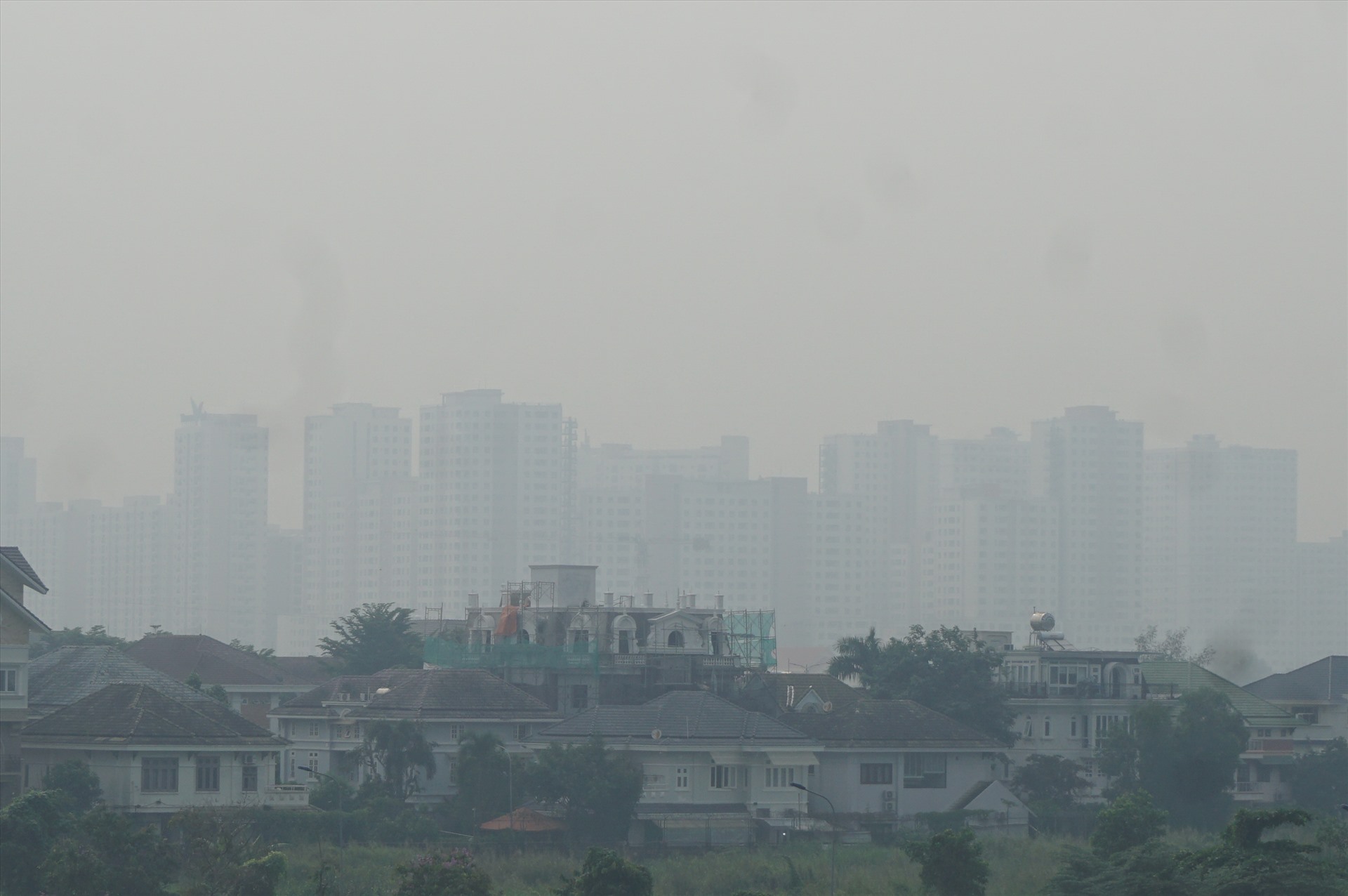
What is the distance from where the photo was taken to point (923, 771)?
198 ft

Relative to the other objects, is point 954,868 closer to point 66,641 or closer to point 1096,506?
point 66,641

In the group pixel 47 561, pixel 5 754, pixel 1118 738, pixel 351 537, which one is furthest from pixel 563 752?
pixel 47 561

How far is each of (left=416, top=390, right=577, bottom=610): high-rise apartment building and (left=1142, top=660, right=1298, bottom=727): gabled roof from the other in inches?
3663

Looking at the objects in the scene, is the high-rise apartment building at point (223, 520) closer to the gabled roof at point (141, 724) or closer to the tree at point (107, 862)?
the gabled roof at point (141, 724)

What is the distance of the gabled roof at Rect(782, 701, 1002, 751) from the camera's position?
5975 cm

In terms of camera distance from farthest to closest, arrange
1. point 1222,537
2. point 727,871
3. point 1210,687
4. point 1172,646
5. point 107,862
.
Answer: point 1222,537, point 1172,646, point 1210,687, point 727,871, point 107,862

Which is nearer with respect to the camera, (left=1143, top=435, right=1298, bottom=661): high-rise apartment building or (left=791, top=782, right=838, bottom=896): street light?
(left=791, top=782, right=838, bottom=896): street light

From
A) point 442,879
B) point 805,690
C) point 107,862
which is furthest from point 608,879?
point 805,690

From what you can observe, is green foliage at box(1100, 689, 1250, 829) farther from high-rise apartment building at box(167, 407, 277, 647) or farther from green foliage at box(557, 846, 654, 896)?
high-rise apartment building at box(167, 407, 277, 647)

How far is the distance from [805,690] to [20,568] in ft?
85.7

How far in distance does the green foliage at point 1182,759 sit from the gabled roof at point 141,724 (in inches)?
1084

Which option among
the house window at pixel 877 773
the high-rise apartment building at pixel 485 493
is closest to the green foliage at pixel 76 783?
the house window at pixel 877 773

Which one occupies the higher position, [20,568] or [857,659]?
[20,568]

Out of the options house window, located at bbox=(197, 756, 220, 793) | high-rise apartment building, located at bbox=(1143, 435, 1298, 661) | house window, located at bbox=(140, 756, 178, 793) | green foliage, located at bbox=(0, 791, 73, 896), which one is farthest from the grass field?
high-rise apartment building, located at bbox=(1143, 435, 1298, 661)
